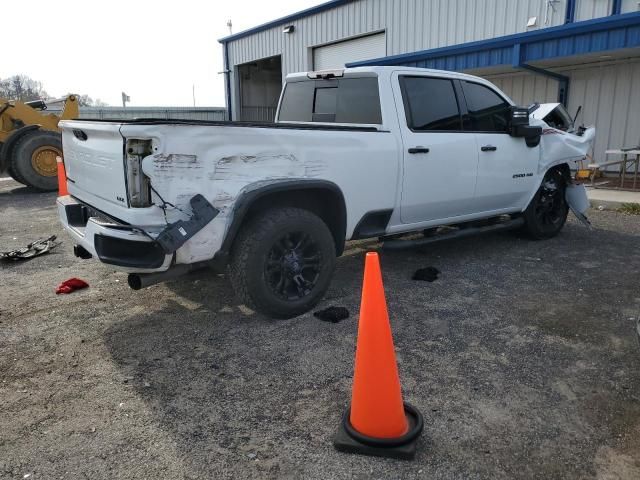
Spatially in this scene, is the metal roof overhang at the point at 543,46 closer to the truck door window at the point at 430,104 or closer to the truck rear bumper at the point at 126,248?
the truck door window at the point at 430,104

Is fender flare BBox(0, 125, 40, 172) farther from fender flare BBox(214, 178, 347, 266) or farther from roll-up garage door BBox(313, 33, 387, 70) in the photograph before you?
roll-up garage door BBox(313, 33, 387, 70)

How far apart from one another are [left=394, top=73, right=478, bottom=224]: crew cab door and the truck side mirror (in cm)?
68

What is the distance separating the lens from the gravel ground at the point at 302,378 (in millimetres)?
2408

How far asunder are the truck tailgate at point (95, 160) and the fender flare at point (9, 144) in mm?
7859

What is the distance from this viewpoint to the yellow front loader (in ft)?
35.7

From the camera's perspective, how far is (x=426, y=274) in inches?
200

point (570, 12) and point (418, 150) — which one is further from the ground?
point (570, 12)

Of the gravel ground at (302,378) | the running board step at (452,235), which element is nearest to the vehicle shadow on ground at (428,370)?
the gravel ground at (302,378)

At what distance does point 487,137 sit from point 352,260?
6.22 ft

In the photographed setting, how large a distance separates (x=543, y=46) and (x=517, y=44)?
1.66 feet

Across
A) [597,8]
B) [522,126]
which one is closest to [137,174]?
[522,126]

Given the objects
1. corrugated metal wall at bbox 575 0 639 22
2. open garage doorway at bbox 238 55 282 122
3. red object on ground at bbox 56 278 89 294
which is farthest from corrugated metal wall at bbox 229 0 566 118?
red object on ground at bbox 56 278 89 294

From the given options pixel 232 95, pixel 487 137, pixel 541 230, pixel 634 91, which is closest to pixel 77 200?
pixel 487 137

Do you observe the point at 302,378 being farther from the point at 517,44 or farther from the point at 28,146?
the point at 28,146
